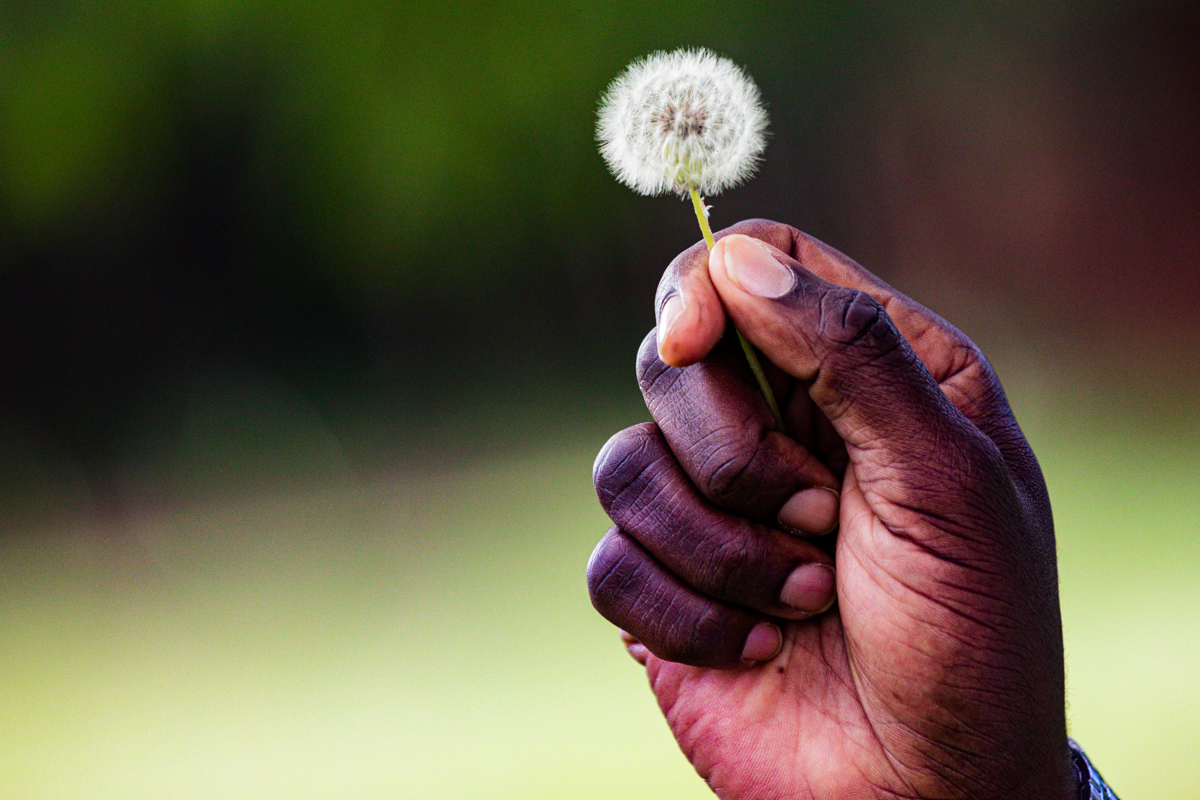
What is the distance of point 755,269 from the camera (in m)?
1.47

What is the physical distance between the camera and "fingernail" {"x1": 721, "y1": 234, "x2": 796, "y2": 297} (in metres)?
1.46

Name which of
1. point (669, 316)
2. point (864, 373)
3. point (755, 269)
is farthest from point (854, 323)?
point (669, 316)

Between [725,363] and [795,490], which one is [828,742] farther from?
[725,363]

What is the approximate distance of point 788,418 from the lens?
1.74 meters

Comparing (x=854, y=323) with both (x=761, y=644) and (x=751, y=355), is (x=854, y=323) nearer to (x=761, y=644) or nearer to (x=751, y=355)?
(x=751, y=355)

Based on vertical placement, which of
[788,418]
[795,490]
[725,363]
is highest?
[725,363]

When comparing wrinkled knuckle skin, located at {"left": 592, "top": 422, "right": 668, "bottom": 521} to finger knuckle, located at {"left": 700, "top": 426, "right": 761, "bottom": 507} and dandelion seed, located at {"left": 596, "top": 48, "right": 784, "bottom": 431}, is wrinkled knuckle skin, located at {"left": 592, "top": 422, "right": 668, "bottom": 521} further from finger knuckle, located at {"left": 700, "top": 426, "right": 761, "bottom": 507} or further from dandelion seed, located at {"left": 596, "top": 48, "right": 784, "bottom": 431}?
dandelion seed, located at {"left": 596, "top": 48, "right": 784, "bottom": 431}

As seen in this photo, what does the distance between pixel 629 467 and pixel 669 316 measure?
1.07 feet

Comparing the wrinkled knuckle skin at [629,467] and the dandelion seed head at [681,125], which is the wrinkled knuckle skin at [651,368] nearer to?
the wrinkled knuckle skin at [629,467]

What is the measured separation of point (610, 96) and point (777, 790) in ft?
4.55

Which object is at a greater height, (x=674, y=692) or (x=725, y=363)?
(x=725, y=363)

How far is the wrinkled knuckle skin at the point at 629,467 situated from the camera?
66.7 inches

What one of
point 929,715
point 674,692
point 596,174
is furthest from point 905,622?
point 596,174

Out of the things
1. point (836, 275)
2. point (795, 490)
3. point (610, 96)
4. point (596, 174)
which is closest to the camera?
point (795, 490)
